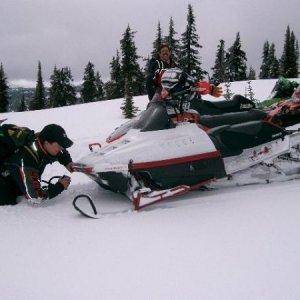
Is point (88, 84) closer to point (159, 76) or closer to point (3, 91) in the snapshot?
point (3, 91)

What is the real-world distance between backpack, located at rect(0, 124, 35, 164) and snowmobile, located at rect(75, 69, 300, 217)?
25.0 inches

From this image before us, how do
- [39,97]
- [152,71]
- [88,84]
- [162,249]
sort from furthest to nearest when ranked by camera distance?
[39,97], [88,84], [152,71], [162,249]

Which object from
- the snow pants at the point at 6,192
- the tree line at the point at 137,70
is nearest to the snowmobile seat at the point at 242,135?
the snow pants at the point at 6,192

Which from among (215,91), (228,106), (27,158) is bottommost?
(27,158)

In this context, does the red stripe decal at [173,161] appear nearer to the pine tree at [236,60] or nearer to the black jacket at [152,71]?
the black jacket at [152,71]

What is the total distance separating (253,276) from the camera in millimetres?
2674

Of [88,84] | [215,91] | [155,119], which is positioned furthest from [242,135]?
[88,84]

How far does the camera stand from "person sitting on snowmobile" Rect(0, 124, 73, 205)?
4.42 m

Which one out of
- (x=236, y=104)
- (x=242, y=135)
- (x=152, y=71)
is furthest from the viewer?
(x=152, y=71)

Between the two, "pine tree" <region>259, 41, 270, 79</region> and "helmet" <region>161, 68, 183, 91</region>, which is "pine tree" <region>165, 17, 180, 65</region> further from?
"helmet" <region>161, 68, 183, 91</region>

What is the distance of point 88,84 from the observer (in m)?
48.4

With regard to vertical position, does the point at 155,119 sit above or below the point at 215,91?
below

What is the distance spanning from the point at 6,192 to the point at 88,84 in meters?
45.1

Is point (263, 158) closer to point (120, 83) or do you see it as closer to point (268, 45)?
Answer: point (120, 83)
